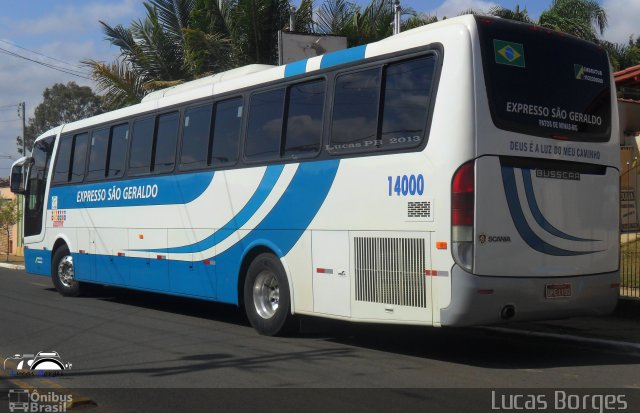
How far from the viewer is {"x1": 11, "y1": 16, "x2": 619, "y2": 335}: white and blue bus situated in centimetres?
839

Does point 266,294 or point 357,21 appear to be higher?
point 357,21

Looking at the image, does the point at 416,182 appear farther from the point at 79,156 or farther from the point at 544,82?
the point at 79,156

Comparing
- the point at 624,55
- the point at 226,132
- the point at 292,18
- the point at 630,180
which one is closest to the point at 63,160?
the point at 226,132

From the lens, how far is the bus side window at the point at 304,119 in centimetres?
1022

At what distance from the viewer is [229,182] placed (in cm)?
1170

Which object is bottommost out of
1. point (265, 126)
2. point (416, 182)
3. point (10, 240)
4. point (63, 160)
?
point (10, 240)

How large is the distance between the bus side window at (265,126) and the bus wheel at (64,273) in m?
6.92

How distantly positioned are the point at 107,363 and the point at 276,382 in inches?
89.2

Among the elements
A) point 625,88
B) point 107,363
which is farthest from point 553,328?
point 625,88

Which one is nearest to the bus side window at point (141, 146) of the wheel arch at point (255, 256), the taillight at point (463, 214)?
the wheel arch at point (255, 256)

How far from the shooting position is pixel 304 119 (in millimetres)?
10453

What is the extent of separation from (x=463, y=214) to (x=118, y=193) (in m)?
8.14

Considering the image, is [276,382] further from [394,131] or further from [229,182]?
[229,182]

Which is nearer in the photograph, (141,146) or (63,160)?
(141,146)
